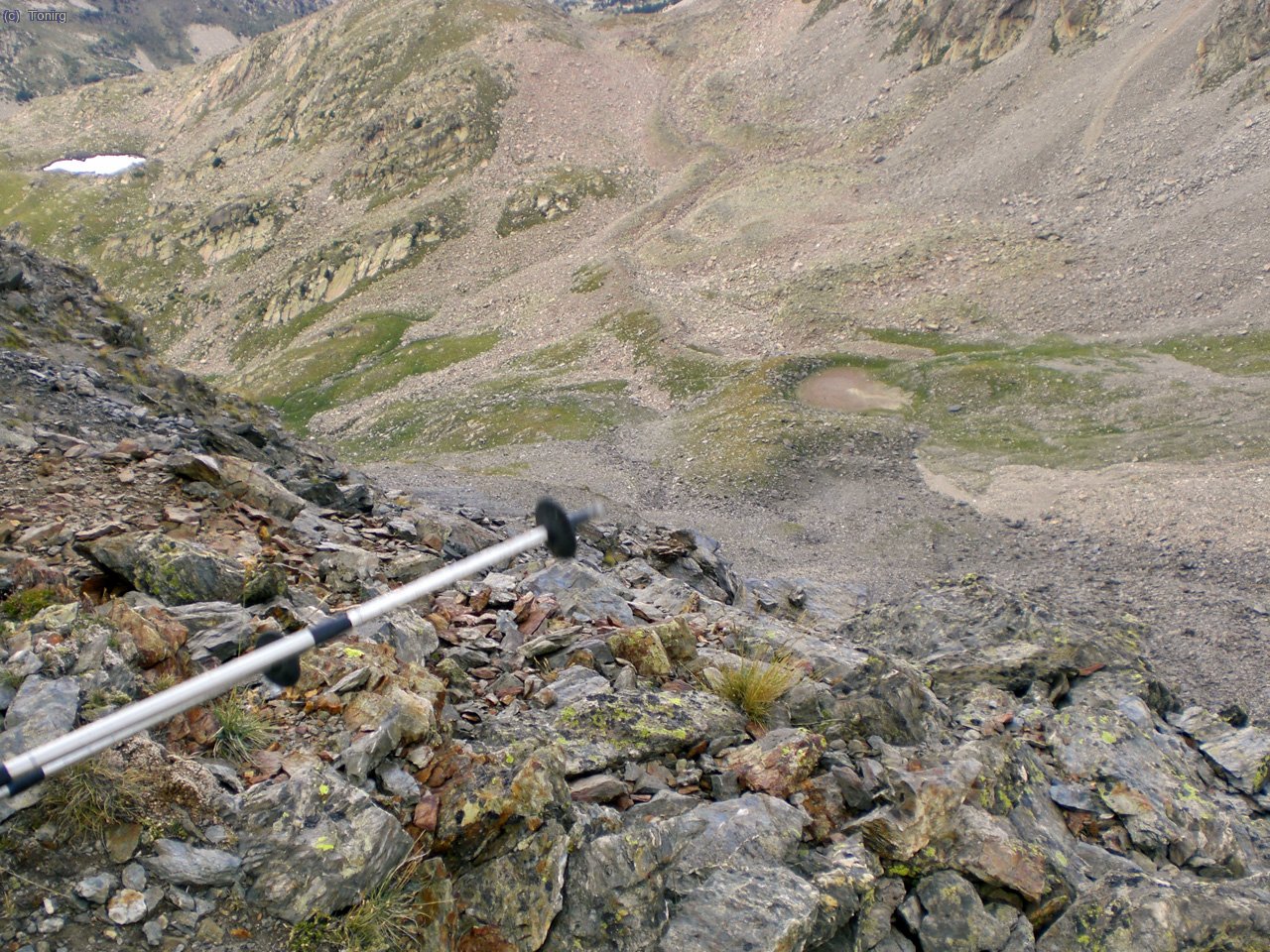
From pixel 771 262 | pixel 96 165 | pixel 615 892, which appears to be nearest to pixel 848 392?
pixel 771 262

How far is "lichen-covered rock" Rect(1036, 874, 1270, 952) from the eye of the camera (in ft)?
25.8

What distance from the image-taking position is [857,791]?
29.4ft

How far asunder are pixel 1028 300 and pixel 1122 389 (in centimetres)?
1196

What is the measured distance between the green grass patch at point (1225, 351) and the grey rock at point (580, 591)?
1463 inches

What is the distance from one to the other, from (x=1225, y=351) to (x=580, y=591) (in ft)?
131

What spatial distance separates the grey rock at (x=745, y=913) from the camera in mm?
6891

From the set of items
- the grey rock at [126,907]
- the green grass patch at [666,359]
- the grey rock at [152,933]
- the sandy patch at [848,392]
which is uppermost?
the grey rock at [126,907]

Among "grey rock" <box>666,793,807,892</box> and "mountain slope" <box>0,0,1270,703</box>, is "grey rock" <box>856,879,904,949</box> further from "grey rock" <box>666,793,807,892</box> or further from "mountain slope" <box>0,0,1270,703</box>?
"mountain slope" <box>0,0,1270,703</box>

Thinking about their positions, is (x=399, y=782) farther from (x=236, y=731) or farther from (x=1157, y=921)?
(x=1157, y=921)

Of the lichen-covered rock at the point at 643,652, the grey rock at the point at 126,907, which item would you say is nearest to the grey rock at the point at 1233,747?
the lichen-covered rock at the point at 643,652

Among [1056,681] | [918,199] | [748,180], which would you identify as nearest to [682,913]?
[1056,681]

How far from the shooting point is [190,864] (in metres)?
5.68

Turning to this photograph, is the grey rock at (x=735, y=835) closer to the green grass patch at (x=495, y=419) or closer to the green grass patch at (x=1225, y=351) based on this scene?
the green grass patch at (x=495, y=419)

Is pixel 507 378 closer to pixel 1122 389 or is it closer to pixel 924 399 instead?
pixel 924 399
